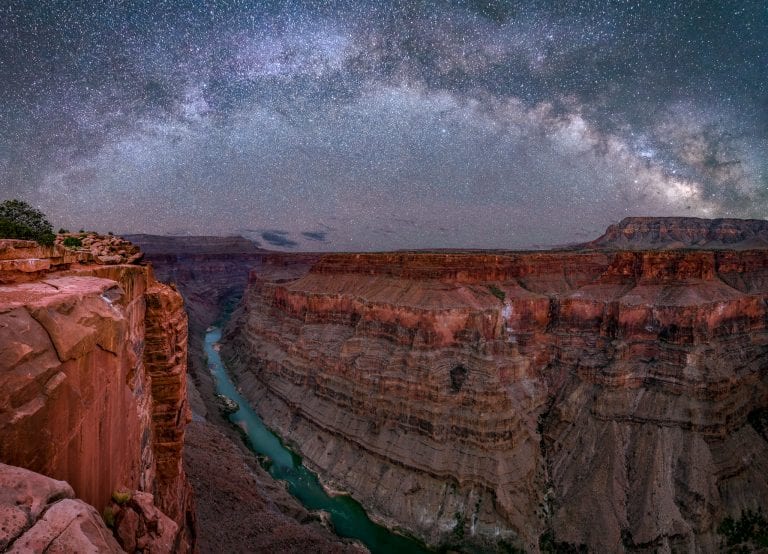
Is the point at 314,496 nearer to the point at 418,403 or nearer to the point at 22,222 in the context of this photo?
the point at 418,403

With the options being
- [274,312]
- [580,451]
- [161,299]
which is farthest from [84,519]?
[274,312]

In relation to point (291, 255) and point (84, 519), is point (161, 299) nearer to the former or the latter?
point (84, 519)

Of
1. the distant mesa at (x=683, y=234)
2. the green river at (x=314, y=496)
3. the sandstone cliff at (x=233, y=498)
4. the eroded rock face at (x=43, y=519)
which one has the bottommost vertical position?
the green river at (x=314, y=496)

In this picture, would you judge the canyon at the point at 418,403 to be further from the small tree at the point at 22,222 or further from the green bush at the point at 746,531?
the small tree at the point at 22,222

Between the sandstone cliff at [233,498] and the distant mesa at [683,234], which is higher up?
the distant mesa at [683,234]

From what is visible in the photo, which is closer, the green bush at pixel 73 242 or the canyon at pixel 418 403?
the canyon at pixel 418 403

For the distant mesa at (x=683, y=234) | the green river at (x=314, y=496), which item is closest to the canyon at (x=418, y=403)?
the green river at (x=314, y=496)

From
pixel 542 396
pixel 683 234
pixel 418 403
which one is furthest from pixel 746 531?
pixel 683 234
